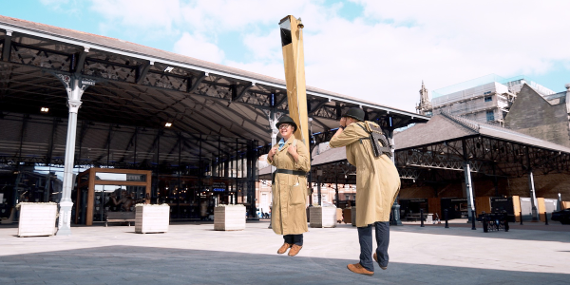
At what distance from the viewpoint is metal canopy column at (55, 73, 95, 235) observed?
12453 millimetres

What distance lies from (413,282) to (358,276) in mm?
608

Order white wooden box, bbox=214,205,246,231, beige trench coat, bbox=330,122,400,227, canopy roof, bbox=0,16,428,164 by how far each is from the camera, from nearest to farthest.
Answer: beige trench coat, bbox=330,122,400,227 → canopy roof, bbox=0,16,428,164 → white wooden box, bbox=214,205,246,231

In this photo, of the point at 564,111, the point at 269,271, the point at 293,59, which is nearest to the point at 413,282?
the point at 269,271

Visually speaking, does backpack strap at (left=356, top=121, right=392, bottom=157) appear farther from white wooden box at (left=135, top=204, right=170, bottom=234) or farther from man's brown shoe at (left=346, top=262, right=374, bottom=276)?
white wooden box at (left=135, top=204, right=170, bottom=234)

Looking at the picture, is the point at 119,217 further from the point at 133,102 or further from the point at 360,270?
the point at 360,270

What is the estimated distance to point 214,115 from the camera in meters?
24.2

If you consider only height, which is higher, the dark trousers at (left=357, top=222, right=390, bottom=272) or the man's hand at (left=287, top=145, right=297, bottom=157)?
the man's hand at (left=287, top=145, right=297, bottom=157)

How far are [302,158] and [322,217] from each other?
45.7ft

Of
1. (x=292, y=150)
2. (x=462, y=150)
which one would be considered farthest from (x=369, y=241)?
(x=462, y=150)

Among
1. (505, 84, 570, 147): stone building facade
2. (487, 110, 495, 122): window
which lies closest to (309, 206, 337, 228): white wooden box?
(505, 84, 570, 147): stone building facade

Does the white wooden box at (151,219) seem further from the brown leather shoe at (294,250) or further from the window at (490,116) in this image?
the window at (490,116)

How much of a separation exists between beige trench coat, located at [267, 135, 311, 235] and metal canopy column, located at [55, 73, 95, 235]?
11.2 metres

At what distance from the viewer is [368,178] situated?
12.7ft

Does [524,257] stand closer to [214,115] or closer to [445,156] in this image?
[214,115]
